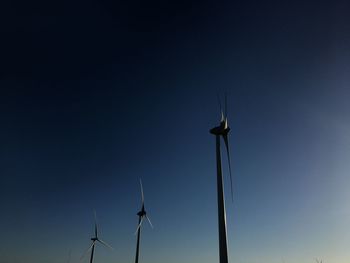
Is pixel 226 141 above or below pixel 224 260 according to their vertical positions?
above

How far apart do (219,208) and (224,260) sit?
246 inches

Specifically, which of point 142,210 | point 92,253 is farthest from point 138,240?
point 92,253

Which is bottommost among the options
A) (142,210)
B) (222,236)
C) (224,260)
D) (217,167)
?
(224,260)

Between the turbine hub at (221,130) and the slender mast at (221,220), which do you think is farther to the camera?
the turbine hub at (221,130)

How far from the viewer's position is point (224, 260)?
38.2 metres

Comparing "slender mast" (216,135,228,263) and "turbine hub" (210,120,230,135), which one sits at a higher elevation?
"turbine hub" (210,120,230,135)

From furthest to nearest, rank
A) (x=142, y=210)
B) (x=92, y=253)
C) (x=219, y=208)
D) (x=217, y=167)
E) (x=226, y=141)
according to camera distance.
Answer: (x=92, y=253) → (x=142, y=210) → (x=226, y=141) → (x=217, y=167) → (x=219, y=208)

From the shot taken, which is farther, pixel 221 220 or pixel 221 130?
pixel 221 130

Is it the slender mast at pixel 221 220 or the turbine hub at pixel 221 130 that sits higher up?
the turbine hub at pixel 221 130

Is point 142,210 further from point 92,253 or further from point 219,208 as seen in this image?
point 219,208

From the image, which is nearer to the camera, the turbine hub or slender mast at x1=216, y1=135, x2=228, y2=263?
slender mast at x1=216, y1=135, x2=228, y2=263

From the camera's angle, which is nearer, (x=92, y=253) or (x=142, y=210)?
(x=142, y=210)

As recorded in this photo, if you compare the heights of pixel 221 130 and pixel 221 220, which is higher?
pixel 221 130

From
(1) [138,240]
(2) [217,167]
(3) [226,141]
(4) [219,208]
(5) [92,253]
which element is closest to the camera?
(4) [219,208]
